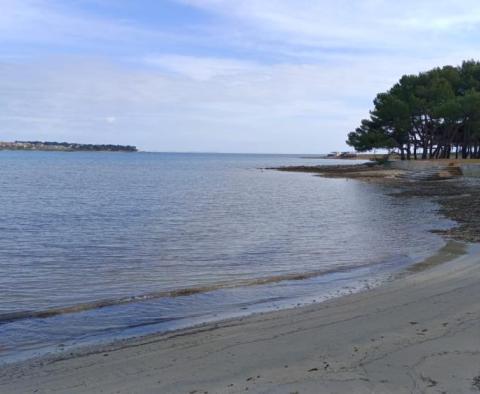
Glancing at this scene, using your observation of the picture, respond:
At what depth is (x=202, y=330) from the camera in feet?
23.9

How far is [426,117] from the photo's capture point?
74.1 meters

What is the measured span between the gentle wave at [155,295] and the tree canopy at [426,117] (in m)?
58.6

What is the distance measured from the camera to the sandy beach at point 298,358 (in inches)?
195

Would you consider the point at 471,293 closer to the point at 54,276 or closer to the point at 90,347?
the point at 90,347

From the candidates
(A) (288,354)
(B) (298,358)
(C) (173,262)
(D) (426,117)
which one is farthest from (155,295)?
(D) (426,117)

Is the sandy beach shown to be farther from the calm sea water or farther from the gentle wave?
the gentle wave

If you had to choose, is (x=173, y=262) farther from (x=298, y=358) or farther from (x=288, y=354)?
(x=298, y=358)

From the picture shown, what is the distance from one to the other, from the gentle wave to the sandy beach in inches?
91.3

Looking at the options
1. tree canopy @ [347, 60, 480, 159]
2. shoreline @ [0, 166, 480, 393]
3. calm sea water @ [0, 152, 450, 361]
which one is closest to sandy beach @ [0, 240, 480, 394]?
shoreline @ [0, 166, 480, 393]

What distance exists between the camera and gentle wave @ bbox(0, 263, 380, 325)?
336 inches

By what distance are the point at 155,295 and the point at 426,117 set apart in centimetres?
7049

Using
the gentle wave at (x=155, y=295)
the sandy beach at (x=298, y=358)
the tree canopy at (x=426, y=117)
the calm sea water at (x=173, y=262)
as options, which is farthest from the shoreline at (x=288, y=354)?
the tree canopy at (x=426, y=117)

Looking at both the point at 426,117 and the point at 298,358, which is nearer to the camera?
the point at 298,358

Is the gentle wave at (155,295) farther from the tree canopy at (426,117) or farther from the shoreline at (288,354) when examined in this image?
the tree canopy at (426,117)
